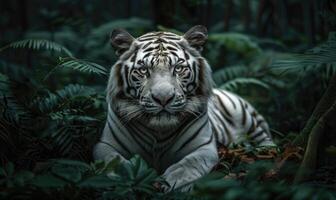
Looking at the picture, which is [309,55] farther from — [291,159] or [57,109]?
[57,109]

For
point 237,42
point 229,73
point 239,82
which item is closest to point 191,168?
point 239,82

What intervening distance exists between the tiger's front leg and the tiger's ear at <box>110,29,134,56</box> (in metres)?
1.03

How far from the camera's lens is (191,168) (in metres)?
4.01

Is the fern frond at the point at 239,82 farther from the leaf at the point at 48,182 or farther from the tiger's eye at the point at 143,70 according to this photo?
the leaf at the point at 48,182

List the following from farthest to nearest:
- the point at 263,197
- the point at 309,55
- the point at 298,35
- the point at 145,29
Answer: the point at 298,35 < the point at 145,29 < the point at 309,55 < the point at 263,197

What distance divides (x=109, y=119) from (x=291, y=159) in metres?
1.49

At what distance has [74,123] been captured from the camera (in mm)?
4449

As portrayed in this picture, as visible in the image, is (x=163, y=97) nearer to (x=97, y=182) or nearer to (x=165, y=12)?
(x=97, y=182)

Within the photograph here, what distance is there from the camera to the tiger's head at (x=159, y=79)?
3900 mm

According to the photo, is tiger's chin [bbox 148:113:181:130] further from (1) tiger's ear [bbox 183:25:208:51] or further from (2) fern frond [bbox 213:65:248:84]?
(2) fern frond [bbox 213:65:248:84]

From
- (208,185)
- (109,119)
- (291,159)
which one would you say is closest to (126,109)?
(109,119)

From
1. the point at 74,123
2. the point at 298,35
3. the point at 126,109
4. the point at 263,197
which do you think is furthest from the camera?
the point at 298,35

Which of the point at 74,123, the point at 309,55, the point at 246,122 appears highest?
the point at 309,55

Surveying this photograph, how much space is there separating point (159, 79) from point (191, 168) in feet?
2.36
